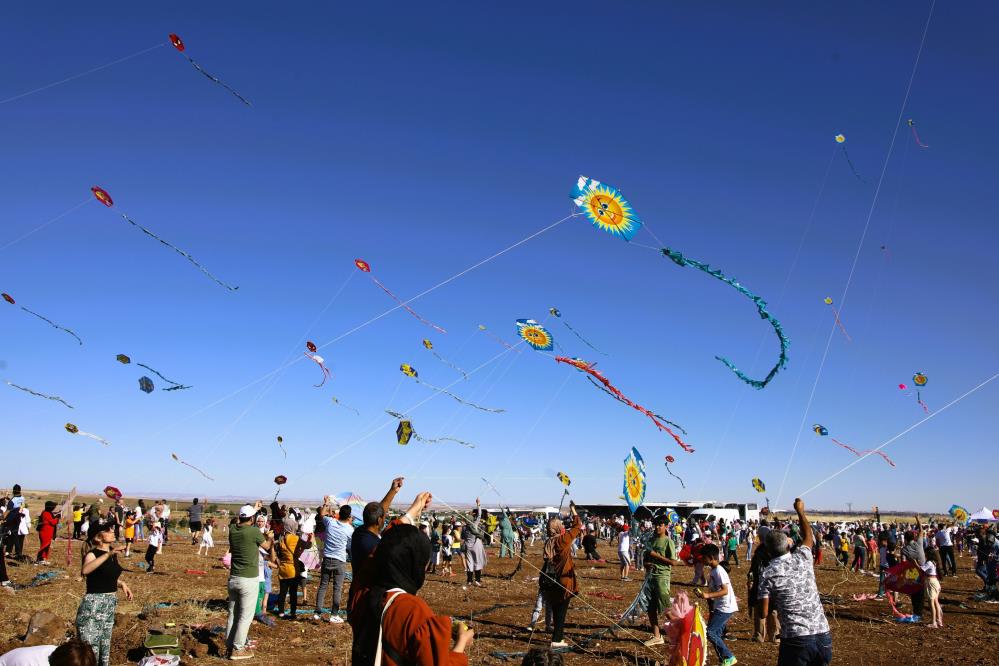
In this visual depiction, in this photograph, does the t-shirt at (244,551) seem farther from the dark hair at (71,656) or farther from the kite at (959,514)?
the kite at (959,514)

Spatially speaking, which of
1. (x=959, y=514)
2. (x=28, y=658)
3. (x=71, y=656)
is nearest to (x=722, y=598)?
(x=71, y=656)

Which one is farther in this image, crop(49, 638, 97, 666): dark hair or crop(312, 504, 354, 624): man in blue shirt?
crop(312, 504, 354, 624): man in blue shirt

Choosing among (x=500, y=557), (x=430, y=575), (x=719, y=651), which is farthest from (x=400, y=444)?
Answer: (x=500, y=557)

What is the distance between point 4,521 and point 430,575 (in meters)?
10.7

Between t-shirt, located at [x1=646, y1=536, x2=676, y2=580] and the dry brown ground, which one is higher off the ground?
t-shirt, located at [x1=646, y1=536, x2=676, y2=580]

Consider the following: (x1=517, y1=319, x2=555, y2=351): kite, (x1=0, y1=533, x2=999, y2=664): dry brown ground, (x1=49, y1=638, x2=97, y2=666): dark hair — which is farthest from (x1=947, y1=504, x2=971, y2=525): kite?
(x1=49, y1=638, x2=97, y2=666): dark hair

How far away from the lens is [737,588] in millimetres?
18297

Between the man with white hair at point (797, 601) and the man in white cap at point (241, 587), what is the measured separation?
19.4ft

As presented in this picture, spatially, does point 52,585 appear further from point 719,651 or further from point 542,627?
point 719,651

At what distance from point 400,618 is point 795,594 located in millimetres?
3580

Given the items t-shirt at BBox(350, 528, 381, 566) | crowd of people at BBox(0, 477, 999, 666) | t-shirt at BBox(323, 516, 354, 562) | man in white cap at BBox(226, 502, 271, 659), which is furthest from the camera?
t-shirt at BBox(323, 516, 354, 562)

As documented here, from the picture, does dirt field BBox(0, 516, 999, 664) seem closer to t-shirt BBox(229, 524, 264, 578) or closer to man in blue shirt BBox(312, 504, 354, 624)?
man in blue shirt BBox(312, 504, 354, 624)

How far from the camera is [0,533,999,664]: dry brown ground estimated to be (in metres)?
8.85

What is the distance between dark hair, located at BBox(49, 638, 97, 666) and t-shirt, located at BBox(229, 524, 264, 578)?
164 inches
